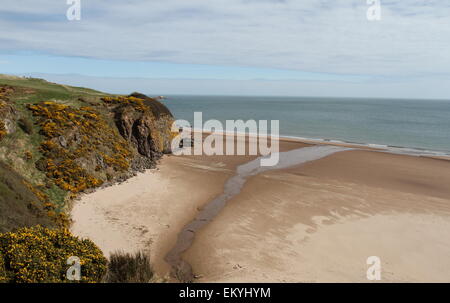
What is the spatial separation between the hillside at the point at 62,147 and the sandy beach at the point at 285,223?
157 centimetres

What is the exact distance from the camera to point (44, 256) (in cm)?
827

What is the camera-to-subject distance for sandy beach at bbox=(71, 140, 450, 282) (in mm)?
12492

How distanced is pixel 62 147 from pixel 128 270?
1342 cm

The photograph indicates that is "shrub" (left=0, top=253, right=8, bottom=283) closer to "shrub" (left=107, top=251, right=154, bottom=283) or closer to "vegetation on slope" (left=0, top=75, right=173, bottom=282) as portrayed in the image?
"vegetation on slope" (left=0, top=75, right=173, bottom=282)

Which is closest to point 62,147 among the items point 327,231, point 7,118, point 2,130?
point 2,130

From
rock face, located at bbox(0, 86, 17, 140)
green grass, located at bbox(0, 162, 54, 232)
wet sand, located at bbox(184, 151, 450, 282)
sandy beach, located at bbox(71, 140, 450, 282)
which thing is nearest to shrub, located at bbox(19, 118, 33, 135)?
rock face, located at bbox(0, 86, 17, 140)

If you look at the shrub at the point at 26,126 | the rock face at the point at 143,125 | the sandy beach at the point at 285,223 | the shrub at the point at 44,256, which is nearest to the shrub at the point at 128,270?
the shrub at the point at 44,256

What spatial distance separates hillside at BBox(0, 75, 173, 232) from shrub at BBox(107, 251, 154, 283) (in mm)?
3777

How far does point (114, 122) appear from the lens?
26359mm

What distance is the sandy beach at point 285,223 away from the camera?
1249 cm

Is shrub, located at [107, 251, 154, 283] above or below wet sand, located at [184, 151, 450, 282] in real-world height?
above

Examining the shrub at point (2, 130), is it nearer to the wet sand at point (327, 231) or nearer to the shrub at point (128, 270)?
the shrub at point (128, 270)

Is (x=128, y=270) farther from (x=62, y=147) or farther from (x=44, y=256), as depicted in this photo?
(x=62, y=147)
